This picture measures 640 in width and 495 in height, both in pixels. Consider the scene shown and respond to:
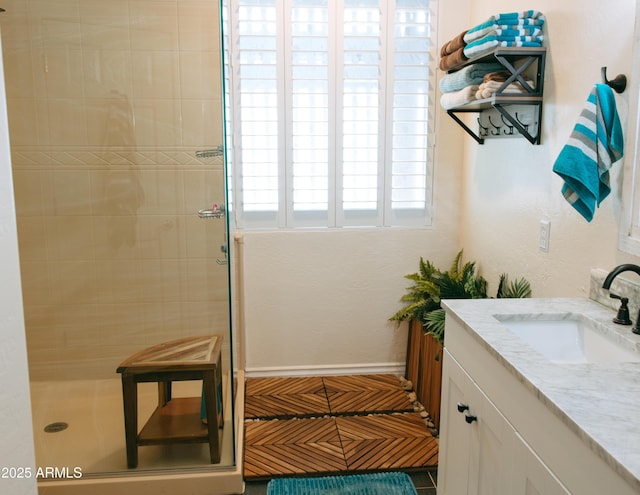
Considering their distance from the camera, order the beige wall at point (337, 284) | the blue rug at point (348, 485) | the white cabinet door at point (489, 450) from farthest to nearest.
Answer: the beige wall at point (337, 284)
the blue rug at point (348, 485)
the white cabinet door at point (489, 450)

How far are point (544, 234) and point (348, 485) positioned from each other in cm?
129

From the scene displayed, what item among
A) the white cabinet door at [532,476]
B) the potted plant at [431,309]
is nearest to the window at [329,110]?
the potted plant at [431,309]

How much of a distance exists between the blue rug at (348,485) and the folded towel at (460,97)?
63.5 inches

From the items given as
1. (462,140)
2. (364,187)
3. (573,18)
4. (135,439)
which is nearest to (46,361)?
(135,439)

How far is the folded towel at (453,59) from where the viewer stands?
8.23 ft

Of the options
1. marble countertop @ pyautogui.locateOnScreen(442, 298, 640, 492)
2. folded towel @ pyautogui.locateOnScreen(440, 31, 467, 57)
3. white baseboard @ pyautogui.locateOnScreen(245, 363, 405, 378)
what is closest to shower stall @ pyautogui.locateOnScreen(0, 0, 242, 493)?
white baseboard @ pyautogui.locateOnScreen(245, 363, 405, 378)

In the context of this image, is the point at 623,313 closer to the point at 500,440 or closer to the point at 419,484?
the point at 500,440

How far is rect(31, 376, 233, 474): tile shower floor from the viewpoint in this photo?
235 centimetres

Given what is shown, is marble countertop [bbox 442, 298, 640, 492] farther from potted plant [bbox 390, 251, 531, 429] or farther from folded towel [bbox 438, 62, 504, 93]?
folded towel [bbox 438, 62, 504, 93]

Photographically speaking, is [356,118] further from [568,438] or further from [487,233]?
[568,438]

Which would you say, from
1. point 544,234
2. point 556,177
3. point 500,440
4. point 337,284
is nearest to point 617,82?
point 556,177

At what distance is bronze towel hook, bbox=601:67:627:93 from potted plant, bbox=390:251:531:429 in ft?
3.12

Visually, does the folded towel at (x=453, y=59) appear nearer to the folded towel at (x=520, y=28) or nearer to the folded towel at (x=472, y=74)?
the folded towel at (x=472, y=74)

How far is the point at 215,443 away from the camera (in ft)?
7.77
